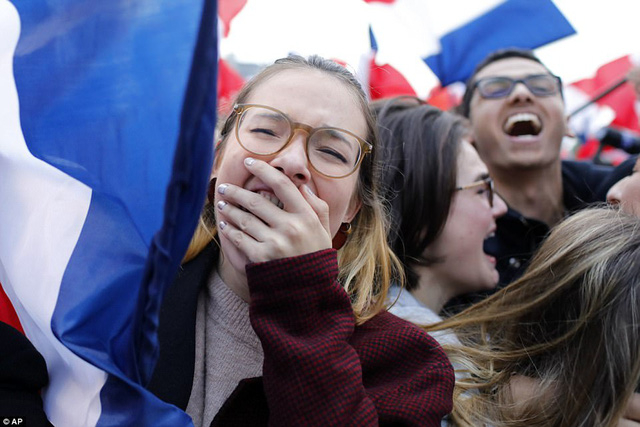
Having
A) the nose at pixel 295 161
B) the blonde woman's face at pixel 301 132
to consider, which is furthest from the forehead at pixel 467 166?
the nose at pixel 295 161

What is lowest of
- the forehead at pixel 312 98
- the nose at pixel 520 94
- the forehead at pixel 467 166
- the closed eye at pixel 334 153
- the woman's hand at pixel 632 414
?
the woman's hand at pixel 632 414

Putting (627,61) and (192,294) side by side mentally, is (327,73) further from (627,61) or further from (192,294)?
(627,61)

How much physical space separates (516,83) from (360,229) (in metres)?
1.78

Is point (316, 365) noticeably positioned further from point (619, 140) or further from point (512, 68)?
point (619, 140)

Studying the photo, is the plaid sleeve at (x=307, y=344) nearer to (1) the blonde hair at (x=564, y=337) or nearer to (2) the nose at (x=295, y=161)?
(2) the nose at (x=295, y=161)

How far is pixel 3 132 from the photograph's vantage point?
1.22m

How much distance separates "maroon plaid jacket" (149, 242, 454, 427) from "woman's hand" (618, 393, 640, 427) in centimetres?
50

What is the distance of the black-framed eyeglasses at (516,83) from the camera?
322 centimetres

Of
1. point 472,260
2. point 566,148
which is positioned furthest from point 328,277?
point 566,148

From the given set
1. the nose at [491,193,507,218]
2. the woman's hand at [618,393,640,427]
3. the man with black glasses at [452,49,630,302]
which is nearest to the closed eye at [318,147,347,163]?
the woman's hand at [618,393,640,427]

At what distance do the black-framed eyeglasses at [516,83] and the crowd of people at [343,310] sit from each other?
1036 mm

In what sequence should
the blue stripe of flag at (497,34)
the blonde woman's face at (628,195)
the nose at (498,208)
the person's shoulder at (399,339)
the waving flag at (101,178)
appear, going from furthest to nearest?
the blue stripe of flag at (497,34)
the nose at (498,208)
the blonde woman's face at (628,195)
the person's shoulder at (399,339)
the waving flag at (101,178)

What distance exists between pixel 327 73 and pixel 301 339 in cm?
66

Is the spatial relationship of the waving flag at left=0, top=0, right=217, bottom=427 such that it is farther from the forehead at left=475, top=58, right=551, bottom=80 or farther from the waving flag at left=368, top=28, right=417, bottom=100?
the waving flag at left=368, top=28, right=417, bottom=100
